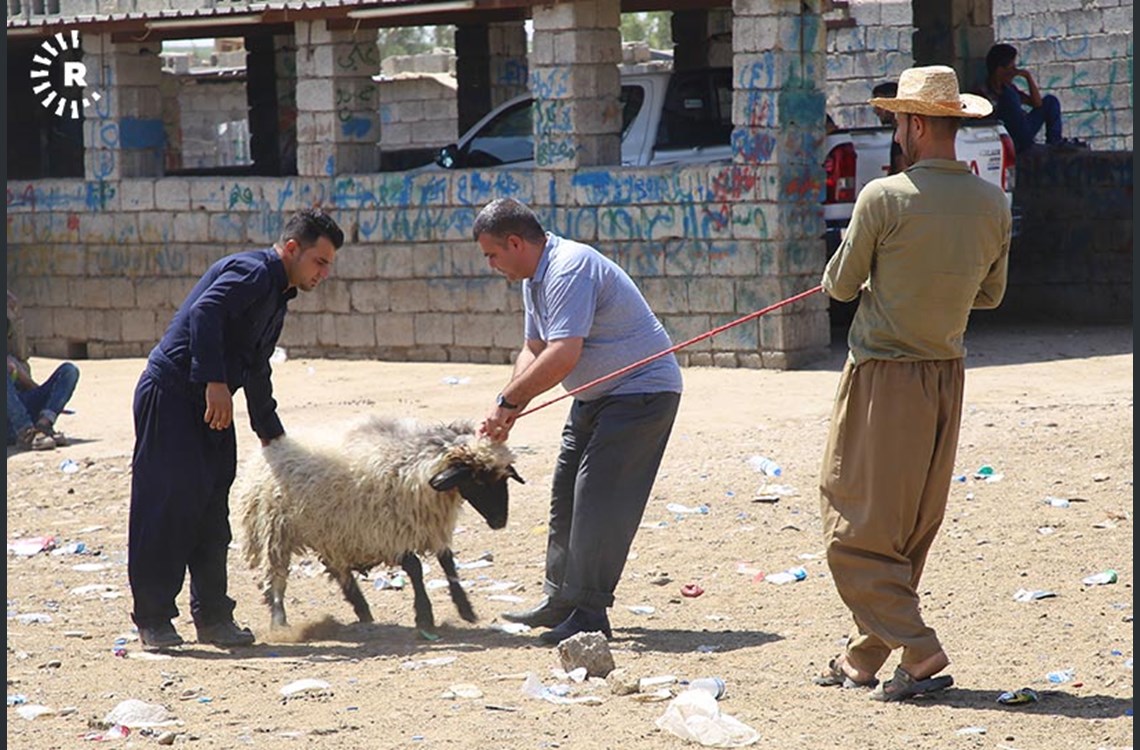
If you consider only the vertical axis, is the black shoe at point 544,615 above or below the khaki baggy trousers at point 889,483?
below

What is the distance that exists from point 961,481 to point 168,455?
4.59m

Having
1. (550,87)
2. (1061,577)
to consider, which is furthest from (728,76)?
(1061,577)

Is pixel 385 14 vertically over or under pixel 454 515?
over

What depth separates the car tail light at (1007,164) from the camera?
1410cm

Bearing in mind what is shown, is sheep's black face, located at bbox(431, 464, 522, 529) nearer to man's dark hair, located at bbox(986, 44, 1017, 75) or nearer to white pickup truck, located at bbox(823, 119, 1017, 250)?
white pickup truck, located at bbox(823, 119, 1017, 250)

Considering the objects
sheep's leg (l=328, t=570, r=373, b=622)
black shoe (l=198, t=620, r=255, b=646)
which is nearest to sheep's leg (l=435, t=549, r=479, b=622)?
sheep's leg (l=328, t=570, r=373, b=622)

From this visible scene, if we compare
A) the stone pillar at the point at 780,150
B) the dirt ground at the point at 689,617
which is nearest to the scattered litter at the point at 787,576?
the dirt ground at the point at 689,617

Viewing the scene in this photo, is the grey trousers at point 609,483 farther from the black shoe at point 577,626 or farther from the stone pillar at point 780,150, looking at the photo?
the stone pillar at point 780,150

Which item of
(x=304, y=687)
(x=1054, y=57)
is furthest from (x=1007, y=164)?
(x=304, y=687)

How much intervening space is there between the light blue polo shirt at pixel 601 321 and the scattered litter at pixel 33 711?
2184 mm

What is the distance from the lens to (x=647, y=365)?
6859 mm

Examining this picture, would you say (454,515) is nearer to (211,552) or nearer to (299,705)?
(211,552)

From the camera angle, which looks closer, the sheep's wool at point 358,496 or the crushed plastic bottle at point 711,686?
the crushed plastic bottle at point 711,686

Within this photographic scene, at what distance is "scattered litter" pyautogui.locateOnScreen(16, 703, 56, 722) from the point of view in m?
5.98
